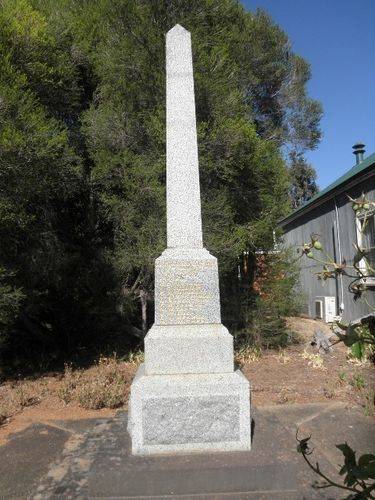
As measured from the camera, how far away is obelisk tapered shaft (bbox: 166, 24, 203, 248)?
471 centimetres

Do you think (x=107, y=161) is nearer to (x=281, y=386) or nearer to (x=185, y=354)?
(x=281, y=386)

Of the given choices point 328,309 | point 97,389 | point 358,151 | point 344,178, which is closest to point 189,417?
point 97,389

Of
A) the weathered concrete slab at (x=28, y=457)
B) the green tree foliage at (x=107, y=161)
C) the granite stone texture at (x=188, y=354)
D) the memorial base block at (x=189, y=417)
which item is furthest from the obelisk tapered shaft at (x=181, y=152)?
the green tree foliage at (x=107, y=161)

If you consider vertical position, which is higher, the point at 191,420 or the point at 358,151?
the point at 358,151

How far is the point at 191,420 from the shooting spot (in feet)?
12.7

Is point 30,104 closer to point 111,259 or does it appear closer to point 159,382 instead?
point 111,259

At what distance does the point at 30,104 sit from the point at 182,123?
3.87 meters

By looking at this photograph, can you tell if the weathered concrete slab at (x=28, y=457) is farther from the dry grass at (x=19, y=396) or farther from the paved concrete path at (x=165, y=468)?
the dry grass at (x=19, y=396)

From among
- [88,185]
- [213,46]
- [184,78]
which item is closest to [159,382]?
[184,78]

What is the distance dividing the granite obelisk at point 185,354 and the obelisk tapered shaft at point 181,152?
11 millimetres

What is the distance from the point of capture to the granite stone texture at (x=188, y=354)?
4.14 meters

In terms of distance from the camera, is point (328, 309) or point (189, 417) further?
point (328, 309)

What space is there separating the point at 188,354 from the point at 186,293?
61 centimetres

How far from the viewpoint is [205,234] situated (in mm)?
8906
